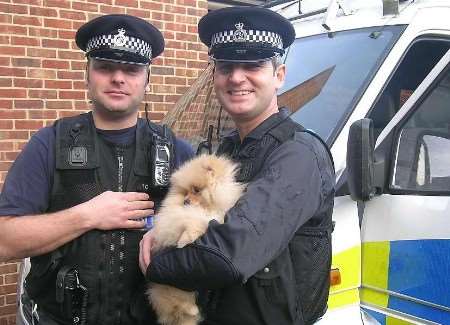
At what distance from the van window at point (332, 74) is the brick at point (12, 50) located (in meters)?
2.61

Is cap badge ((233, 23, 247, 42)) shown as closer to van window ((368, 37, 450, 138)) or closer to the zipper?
the zipper

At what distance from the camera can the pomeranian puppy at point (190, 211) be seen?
62.8 inches

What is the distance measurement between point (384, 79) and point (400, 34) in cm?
25

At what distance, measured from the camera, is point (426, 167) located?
Answer: 2.22 metres

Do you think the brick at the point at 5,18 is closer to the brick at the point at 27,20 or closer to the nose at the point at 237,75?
the brick at the point at 27,20

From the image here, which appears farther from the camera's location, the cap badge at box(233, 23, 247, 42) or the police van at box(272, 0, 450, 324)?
the police van at box(272, 0, 450, 324)

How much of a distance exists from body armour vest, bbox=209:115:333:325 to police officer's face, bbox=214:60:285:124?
3.6 inches

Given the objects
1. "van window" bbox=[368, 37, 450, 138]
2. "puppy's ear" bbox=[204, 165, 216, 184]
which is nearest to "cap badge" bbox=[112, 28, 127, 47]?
"puppy's ear" bbox=[204, 165, 216, 184]

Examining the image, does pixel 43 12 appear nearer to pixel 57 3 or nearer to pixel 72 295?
pixel 57 3

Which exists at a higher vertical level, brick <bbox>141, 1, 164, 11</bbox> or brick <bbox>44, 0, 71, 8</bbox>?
brick <bbox>141, 1, 164, 11</bbox>

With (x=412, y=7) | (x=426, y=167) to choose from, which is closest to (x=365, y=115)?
(x=426, y=167)

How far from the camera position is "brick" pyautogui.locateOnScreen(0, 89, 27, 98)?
14.6ft

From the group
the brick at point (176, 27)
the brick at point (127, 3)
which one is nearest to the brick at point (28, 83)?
the brick at point (127, 3)

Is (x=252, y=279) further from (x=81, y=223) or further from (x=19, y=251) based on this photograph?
(x=19, y=251)
